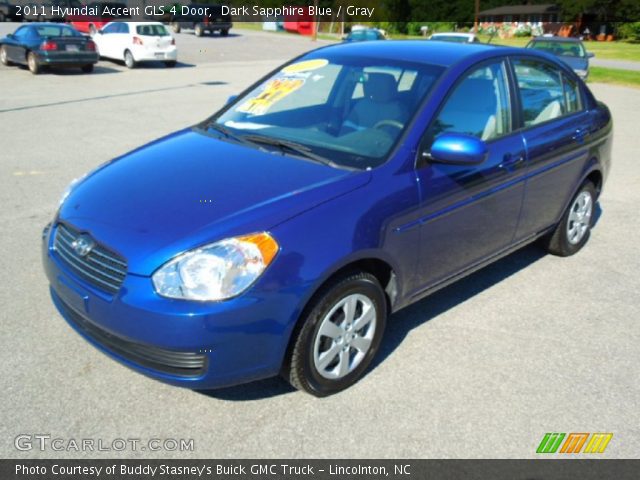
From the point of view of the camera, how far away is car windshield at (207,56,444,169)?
343cm

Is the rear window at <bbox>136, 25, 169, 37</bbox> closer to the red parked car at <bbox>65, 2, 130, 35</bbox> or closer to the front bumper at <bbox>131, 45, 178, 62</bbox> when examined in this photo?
the front bumper at <bbox>131, 45, 178, 62</bbox>

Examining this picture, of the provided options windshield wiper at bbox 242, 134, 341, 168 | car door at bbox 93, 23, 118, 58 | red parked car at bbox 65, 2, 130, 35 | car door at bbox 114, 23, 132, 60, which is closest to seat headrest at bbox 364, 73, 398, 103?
windshield wiper at bbox 242, 134, 341, 168

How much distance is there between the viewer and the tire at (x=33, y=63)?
16.7 metres

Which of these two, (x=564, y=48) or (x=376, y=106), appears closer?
(x=376, y=106)

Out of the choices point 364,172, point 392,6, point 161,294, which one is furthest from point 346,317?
point 392,6

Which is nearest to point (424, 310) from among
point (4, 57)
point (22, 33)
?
point (22, 33)

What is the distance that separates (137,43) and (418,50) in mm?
17703

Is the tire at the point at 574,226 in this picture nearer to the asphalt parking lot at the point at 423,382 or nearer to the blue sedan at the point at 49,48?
the asphalt parking lot at the point at 423,382

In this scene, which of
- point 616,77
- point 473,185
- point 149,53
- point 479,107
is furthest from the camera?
point 616,77

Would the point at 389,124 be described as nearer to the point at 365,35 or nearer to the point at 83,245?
the point at 83,245

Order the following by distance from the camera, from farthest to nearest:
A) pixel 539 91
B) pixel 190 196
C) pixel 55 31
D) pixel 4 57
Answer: pixel 4 57 < pixel 55 31 < pixel 539 91 < pixel 190 196

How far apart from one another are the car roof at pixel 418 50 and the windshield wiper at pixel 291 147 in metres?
0.94

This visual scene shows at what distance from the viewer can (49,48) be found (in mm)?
16562

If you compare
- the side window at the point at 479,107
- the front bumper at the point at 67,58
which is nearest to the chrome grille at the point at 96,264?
the side window at the point at 479,107
